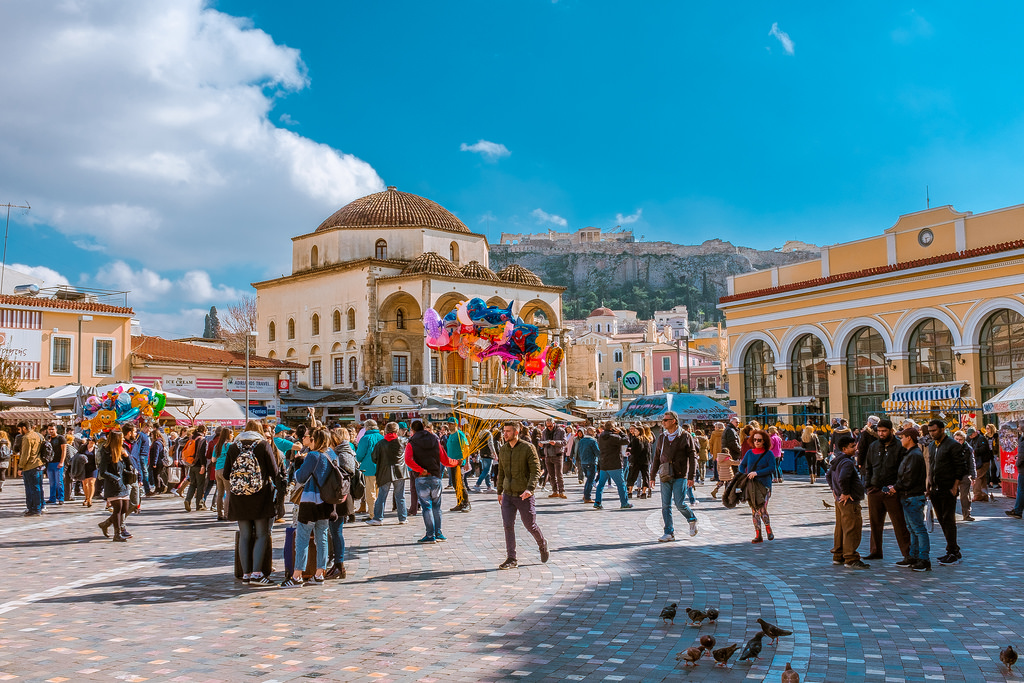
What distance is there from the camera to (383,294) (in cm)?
4831

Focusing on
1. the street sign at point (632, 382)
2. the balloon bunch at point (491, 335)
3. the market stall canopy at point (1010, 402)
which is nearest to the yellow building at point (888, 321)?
the market stall canopy at point (1010, 402)

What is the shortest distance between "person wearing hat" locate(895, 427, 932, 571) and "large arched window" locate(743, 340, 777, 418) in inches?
1078

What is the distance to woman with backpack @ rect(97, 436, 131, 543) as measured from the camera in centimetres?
1146

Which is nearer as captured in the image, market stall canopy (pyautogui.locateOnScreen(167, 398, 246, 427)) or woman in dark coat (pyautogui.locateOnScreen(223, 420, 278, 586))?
woman in dark coat (pyautogui.locateOnScreen(223, 420, 278, 586))

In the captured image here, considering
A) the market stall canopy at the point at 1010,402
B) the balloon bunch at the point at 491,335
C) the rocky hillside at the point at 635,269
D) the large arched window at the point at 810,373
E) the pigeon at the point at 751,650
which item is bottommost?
the pigeon at the point at 751,650

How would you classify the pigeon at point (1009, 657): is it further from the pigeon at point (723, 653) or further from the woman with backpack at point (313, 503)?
the woman with backpack at point (313, 503)

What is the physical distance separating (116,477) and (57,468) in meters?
6.01

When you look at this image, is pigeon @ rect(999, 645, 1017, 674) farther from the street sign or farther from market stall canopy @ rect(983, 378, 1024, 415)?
the street sign

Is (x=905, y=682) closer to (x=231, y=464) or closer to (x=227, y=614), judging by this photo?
(x=227, y=614)

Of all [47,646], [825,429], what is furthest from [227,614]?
[825,429]

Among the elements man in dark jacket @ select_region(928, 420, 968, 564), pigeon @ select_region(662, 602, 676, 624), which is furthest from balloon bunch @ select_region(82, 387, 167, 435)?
man in dark jacket @ select_region(928, 420, 968, 564)

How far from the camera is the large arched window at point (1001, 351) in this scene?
2816 cm

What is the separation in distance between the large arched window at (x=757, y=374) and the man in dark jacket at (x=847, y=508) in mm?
27035

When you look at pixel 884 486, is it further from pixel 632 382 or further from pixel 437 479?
pixel 632 382
